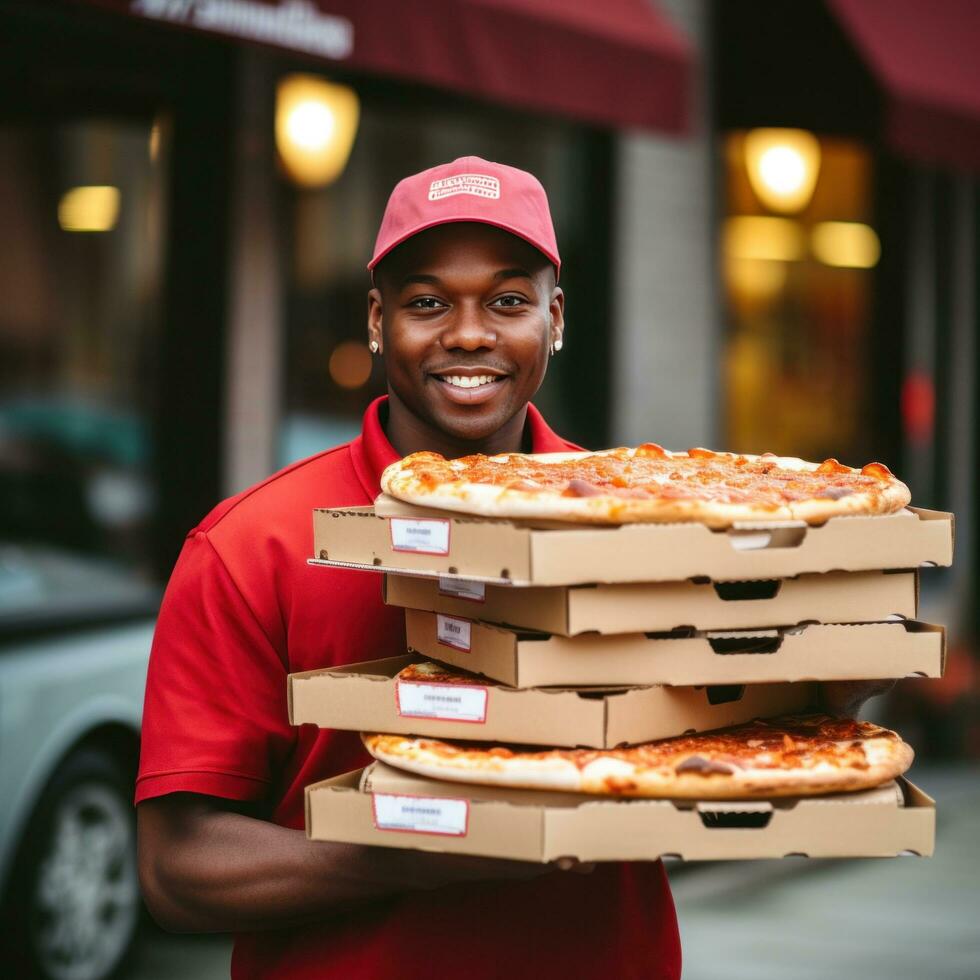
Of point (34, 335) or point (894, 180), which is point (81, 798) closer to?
point (34, 335)

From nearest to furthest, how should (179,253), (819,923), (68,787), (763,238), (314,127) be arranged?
(68,787) < (819,923) < (179,253) < (314,127) < (763,238)

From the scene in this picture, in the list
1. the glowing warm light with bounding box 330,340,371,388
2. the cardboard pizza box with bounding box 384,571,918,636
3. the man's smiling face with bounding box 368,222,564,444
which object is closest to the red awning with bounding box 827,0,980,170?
the glowing warm light with bounding box 330,340,371,388

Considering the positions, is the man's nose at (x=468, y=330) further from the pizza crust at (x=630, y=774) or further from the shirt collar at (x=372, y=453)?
the pizza crust at (x=630, y=774)

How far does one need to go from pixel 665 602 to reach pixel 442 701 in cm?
34

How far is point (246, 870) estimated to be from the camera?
2326mm

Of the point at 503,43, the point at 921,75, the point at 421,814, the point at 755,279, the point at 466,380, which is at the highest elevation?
the point at 921,75

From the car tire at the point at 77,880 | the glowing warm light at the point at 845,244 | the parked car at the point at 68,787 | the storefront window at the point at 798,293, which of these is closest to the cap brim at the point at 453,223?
the parked car at the point at 68,787

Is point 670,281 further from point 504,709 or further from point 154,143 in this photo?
point 504,709

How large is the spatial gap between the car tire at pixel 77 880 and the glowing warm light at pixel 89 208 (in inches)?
110

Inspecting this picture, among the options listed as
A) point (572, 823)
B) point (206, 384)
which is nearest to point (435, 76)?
point (206, 384)

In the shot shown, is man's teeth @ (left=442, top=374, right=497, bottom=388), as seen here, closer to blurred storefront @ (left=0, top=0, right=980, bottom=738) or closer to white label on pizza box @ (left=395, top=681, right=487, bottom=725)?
white label on pizza box @ (left=395, top=681, right=487, bottom=725)

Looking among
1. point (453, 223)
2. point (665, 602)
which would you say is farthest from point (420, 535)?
point (453, 223)

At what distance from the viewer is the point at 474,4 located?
6.08 meters

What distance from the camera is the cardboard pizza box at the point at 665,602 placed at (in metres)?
2.14
